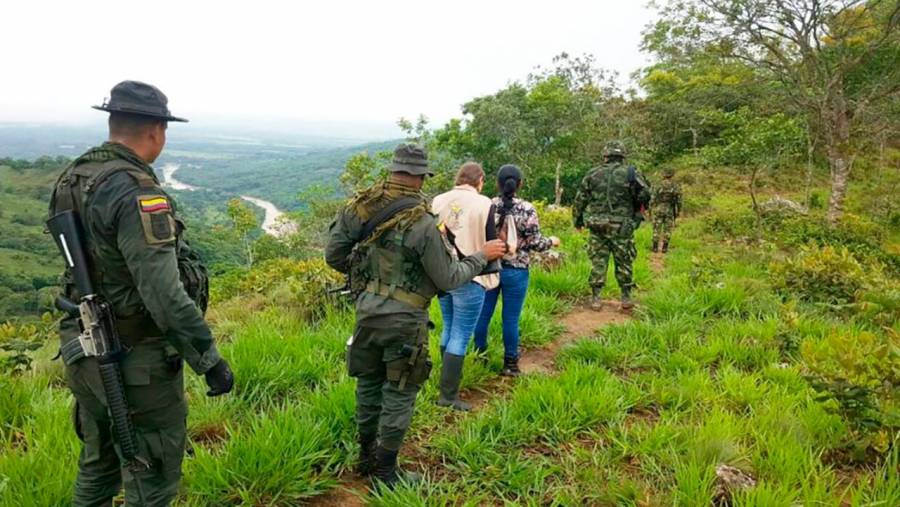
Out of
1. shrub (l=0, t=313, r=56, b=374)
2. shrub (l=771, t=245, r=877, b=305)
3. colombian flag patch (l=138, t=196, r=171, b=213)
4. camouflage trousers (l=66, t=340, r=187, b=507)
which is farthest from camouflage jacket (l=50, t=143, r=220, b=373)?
shrub (l=771, t=245, r=877, b=305)

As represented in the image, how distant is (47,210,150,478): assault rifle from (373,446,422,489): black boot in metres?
1.20

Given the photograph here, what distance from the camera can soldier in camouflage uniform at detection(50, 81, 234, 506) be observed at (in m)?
1.81

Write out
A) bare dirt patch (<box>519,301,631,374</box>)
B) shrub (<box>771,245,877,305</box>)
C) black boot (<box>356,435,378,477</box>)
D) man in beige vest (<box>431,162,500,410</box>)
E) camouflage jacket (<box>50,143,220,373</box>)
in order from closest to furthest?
camouflage jacket (<box>50,143,220,373</box>) → black boot (<box>356,435,378,477</box>) → man in beige vest (<box>431,162,500,410</box>) → bare dirt patch (<box>519,301,631,374</box>) → shrub (<box>771,245,877,305</box>)

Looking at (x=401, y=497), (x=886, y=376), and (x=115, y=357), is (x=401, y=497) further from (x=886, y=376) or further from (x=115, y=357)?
(x=886, y=376)

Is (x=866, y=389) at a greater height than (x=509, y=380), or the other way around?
(x=866, y=389)

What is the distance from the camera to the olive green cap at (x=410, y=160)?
8.74ft

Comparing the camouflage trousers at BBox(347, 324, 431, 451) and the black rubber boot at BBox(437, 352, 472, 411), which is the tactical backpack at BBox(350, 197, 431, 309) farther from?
the black rubber boot at BBox(437, 352, 472, 411)

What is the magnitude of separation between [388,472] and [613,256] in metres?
4.32

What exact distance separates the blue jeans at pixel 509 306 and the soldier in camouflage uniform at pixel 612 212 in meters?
2.27

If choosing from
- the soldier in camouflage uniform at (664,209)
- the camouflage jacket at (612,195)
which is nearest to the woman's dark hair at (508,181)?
the camouflage jacket at (612,195)

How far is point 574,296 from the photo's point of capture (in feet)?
21.7

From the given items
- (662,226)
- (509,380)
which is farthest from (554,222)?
(509,380)

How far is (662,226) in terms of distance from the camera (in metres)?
10.2

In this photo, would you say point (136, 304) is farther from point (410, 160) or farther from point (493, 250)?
point (493, 250)
